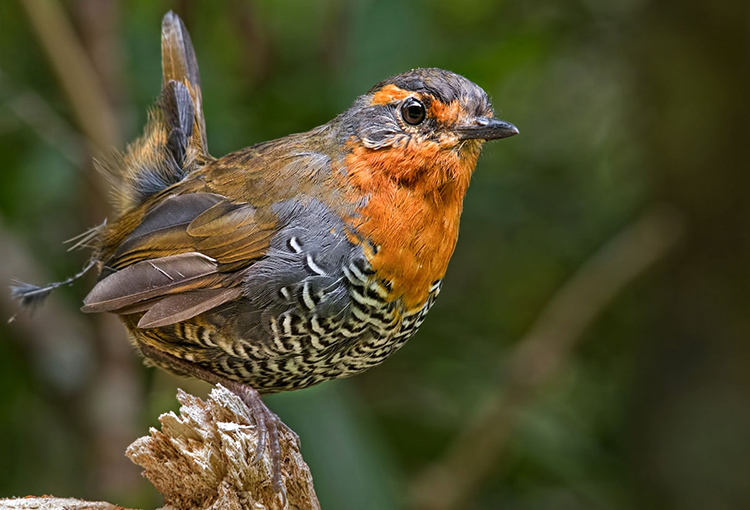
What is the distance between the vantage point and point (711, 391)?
531cm

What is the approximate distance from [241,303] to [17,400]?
2835 mm

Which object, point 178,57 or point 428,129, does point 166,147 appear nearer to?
point 178,57

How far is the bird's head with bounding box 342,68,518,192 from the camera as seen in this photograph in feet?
10.7

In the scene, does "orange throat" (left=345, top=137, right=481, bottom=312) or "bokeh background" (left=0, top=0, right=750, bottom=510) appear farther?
"bokeh background" (left=0, top=0, right=750, bottom=510)

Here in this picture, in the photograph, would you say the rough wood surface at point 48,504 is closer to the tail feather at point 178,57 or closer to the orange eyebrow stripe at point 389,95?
the orange eyebrow stripe at point 389,95

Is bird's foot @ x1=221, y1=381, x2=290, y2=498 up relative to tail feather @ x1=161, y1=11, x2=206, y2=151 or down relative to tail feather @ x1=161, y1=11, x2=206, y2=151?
down

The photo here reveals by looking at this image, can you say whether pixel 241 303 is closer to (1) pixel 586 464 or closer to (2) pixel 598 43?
(1) pixel 586 464

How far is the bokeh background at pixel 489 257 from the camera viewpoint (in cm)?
490

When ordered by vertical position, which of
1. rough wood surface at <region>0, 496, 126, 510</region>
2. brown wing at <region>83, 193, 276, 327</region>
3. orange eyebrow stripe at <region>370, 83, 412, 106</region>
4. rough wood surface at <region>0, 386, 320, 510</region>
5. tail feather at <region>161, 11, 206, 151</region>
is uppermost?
tail feather at <region>161, 11, 206, 151</region>

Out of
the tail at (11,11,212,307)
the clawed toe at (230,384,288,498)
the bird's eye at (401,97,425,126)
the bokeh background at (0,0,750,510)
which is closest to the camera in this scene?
the clawed toe at (230,384,288,498)

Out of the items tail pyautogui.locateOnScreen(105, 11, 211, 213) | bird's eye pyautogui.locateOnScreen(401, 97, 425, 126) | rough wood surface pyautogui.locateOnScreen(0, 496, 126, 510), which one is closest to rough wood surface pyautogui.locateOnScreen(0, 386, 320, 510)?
rough wood surface pyautogui.locateOnScreen(0, 496, 126, 510)

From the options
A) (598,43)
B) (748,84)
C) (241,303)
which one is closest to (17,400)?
(241,303)

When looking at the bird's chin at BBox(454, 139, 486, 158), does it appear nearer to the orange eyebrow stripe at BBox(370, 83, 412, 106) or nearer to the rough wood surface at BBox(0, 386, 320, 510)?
the orange eyebrow stripe at BBox(370, 83, 412, 106)

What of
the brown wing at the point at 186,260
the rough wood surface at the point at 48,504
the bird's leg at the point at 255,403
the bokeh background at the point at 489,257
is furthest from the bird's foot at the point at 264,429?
the bokeh background at the point at 489,257
